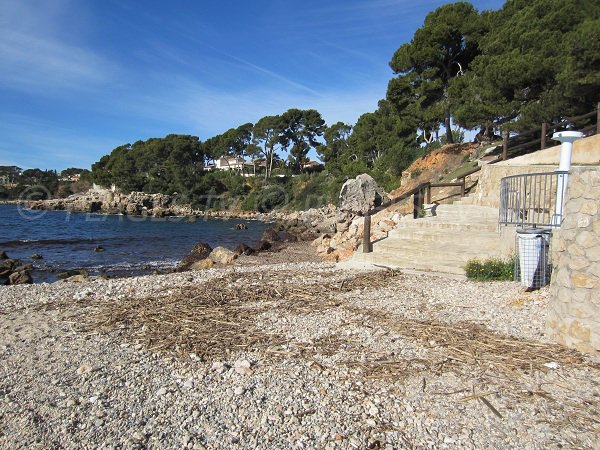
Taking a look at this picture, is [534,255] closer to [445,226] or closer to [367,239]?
[445,226]

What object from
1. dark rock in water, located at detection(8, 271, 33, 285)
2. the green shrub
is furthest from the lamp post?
dark rock in water, located at detection(8, 271, 33, 285)

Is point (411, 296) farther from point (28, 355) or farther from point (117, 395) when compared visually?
point (28, 355)

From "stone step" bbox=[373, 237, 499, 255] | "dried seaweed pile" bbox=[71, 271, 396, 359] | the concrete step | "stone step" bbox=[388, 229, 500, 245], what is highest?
the concrete step

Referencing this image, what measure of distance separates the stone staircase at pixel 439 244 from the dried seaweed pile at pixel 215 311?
1.07 metres

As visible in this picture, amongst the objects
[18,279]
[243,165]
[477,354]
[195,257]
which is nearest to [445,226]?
[477,354]

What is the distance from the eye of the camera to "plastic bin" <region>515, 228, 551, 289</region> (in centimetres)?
633

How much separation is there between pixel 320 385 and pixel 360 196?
25.1 m

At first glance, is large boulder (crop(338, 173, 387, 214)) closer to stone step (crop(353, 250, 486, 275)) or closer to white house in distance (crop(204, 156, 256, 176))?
stone step (crop(353, 250, 486, 275))

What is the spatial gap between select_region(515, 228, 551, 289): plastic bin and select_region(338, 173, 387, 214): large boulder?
21286 mm

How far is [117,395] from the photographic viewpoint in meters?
3.84

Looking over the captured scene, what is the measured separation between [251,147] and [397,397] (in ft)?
229

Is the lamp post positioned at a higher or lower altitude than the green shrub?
higher

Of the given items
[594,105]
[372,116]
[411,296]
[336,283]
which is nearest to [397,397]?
[411,296]

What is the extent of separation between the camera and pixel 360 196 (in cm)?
2850
